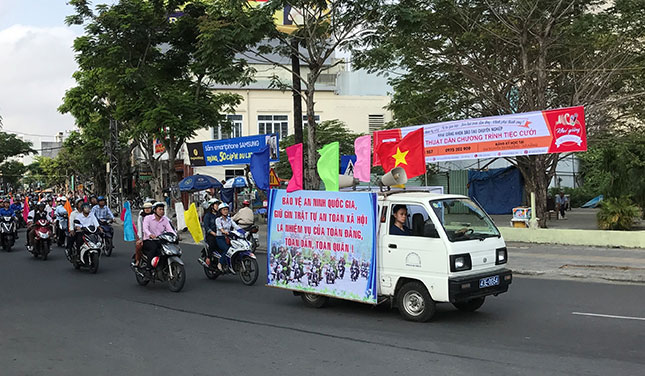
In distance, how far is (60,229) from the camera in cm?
1933

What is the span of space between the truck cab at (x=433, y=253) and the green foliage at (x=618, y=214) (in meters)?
10.9

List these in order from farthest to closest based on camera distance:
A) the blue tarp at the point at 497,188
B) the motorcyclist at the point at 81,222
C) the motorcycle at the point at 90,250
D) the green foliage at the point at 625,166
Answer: the blue tarp at the point at 497,188 < the green foliage at the point at 625,166 < the motorcyclist at the point at 81,222 < the motorcycle at the point at 90,250

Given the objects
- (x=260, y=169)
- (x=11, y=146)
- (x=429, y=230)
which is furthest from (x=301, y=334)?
(x=11, y=146)

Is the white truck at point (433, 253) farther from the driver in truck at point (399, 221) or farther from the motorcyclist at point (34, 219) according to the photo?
the motorcyclist at point (34, 219)

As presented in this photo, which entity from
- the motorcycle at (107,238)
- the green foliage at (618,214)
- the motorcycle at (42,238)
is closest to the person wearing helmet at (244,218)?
the motorcycle at (107,238)

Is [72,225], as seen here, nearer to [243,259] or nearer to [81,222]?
[81,222]

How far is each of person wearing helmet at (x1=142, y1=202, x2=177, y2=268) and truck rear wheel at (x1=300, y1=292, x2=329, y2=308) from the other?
11.3 ft

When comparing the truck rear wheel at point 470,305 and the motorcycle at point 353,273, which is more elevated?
the motorcycle at point 353,273

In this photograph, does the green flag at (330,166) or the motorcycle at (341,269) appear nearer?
the motorcycle at (341,269)

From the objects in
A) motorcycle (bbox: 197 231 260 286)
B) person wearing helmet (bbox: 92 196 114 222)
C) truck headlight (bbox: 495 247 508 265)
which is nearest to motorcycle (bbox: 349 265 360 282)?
truck headlight (bbox: 495 247 508 265)

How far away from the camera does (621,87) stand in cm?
2069

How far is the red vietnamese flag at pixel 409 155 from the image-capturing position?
900 centimetres

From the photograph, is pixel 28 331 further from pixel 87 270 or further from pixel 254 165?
pixel 87 270

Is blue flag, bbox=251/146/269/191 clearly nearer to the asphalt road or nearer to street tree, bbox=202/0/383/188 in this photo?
the asphalt road
